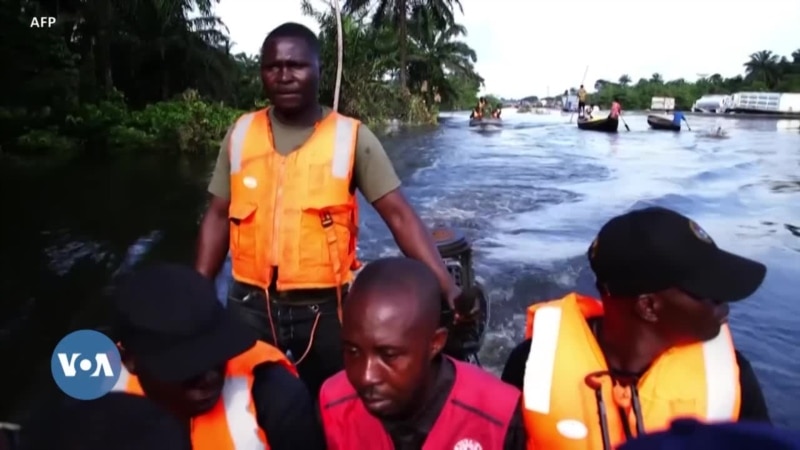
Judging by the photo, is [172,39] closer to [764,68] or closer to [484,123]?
[484,123]

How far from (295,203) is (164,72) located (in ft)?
86.2

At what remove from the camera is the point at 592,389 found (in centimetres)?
179

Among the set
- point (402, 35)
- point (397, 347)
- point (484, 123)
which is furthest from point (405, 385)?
point (402, 35)

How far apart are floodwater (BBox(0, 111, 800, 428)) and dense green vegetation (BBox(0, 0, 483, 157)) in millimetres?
1865

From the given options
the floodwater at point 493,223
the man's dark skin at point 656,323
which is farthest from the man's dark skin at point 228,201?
the floodwater at point 493,223

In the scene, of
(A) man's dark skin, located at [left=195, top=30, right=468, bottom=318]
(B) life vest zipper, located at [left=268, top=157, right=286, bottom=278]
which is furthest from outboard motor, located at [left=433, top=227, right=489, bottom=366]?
(B) life vest zipper, located at [left=268, top=157, right=286, bottom=278]

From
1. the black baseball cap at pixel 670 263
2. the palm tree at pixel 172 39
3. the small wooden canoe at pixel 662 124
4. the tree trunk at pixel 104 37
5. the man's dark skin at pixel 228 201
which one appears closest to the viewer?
the black baseball cap at pixel 670 263

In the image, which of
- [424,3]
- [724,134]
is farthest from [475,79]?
[724,134]

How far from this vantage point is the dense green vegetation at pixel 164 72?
16.7 metres

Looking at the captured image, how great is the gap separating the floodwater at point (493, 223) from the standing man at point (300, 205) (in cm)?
256

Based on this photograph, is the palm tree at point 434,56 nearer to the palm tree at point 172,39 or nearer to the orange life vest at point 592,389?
the palm tree at point 172,39

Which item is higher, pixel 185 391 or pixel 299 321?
pixel 185 391

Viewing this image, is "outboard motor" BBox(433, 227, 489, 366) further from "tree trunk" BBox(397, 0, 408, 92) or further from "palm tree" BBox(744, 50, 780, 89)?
"palm tree" BBox(744, 50, 780, 89)

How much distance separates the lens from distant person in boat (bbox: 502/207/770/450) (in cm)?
171
